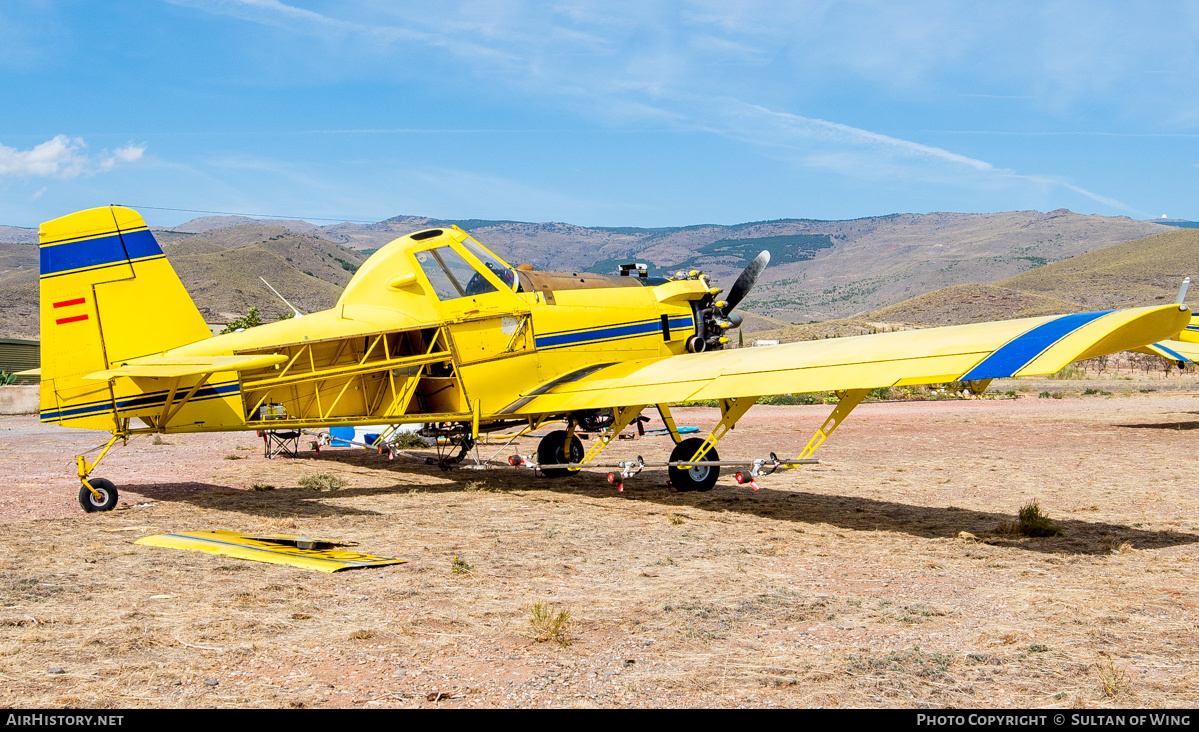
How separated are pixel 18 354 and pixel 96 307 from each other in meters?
45.1

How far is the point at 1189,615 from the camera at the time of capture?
5848mm

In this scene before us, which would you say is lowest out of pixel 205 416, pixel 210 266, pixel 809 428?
pixel 809 428

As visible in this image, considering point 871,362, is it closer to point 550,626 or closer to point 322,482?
point 550,626

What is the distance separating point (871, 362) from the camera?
9469 mm

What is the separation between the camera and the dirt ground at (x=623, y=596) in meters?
4.52

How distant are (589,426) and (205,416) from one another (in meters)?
5.87

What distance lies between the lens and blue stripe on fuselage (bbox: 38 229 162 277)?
10852 mm

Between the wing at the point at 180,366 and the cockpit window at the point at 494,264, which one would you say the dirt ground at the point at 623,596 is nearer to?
the wing at the point at 180,366

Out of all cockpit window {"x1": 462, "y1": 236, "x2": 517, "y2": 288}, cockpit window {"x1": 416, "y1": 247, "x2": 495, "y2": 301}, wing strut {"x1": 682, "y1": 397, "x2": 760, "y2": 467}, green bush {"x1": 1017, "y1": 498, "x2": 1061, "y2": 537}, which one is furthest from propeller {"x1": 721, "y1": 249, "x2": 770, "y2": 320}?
green bush {"x1": 1017, "y1": 498, "x2": 1061, "y2": 537}

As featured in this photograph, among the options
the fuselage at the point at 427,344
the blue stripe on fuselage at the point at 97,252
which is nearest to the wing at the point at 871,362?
the fuselage at the point at 427,344

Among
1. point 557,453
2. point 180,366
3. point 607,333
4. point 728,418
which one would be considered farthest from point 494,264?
point 180,366

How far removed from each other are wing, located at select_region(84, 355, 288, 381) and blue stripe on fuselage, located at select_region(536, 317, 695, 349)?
3991 mm
